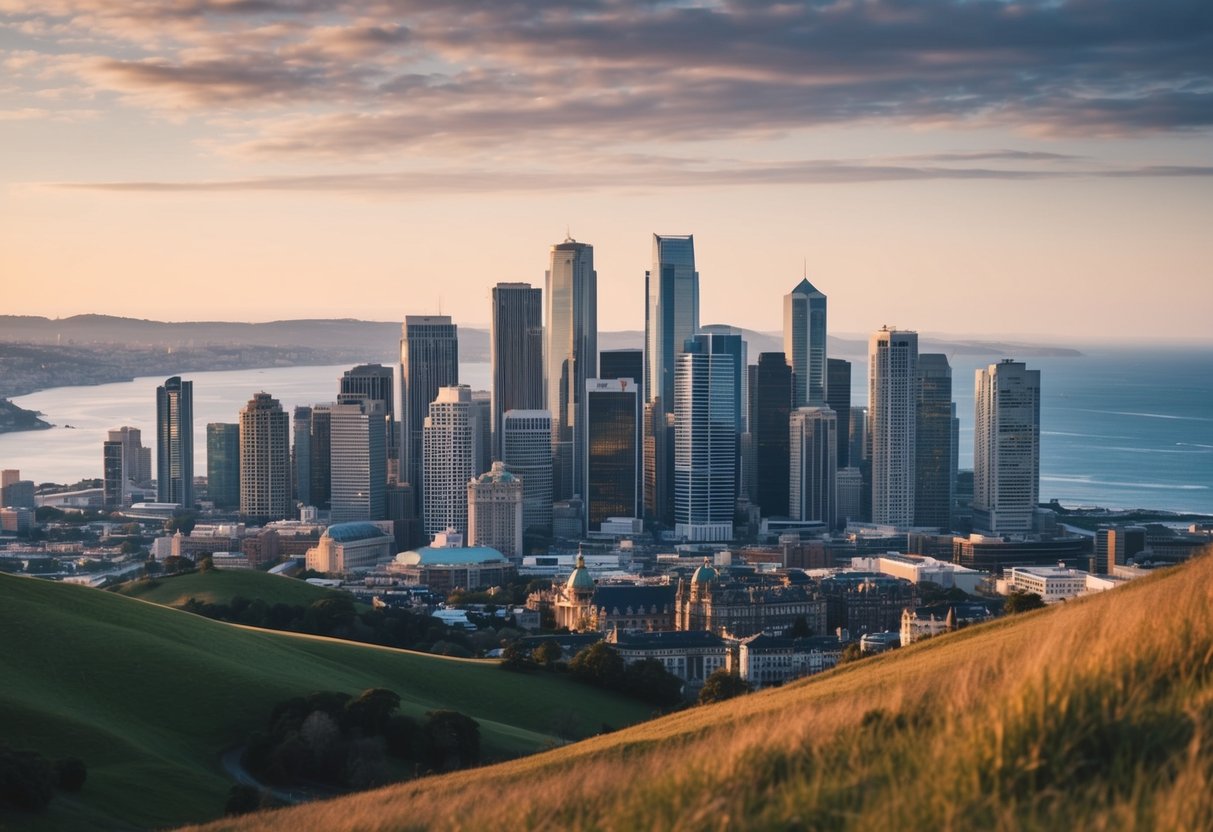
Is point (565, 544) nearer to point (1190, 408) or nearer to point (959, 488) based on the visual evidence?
point (959, 488)

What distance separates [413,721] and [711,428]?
264ft

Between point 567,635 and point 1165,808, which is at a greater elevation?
point 1165,808

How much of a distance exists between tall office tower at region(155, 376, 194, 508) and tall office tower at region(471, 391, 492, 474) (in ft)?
63.5

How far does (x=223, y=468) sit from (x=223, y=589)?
64.4 meters

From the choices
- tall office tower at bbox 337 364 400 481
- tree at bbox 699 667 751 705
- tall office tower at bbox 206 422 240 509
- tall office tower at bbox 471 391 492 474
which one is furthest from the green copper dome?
tall office tower at bbox 206 422 240 509

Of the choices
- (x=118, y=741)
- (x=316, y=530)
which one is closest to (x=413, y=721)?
(x=118, y=741)

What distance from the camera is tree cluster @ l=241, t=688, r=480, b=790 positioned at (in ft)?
82.8

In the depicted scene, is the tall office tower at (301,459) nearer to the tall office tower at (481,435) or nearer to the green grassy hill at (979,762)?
the tall office tower at (481,435)

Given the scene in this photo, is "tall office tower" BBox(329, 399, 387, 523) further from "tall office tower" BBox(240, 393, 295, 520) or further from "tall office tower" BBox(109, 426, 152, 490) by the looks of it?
"tall office tower" BBox(109, 426, 152, 490)

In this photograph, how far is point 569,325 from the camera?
13462 cm

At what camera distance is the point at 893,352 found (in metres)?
112

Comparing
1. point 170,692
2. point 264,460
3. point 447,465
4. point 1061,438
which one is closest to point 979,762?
point 170,692

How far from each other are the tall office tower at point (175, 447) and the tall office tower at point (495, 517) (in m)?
27.3

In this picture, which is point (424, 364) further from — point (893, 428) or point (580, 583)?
point (580, 583)
